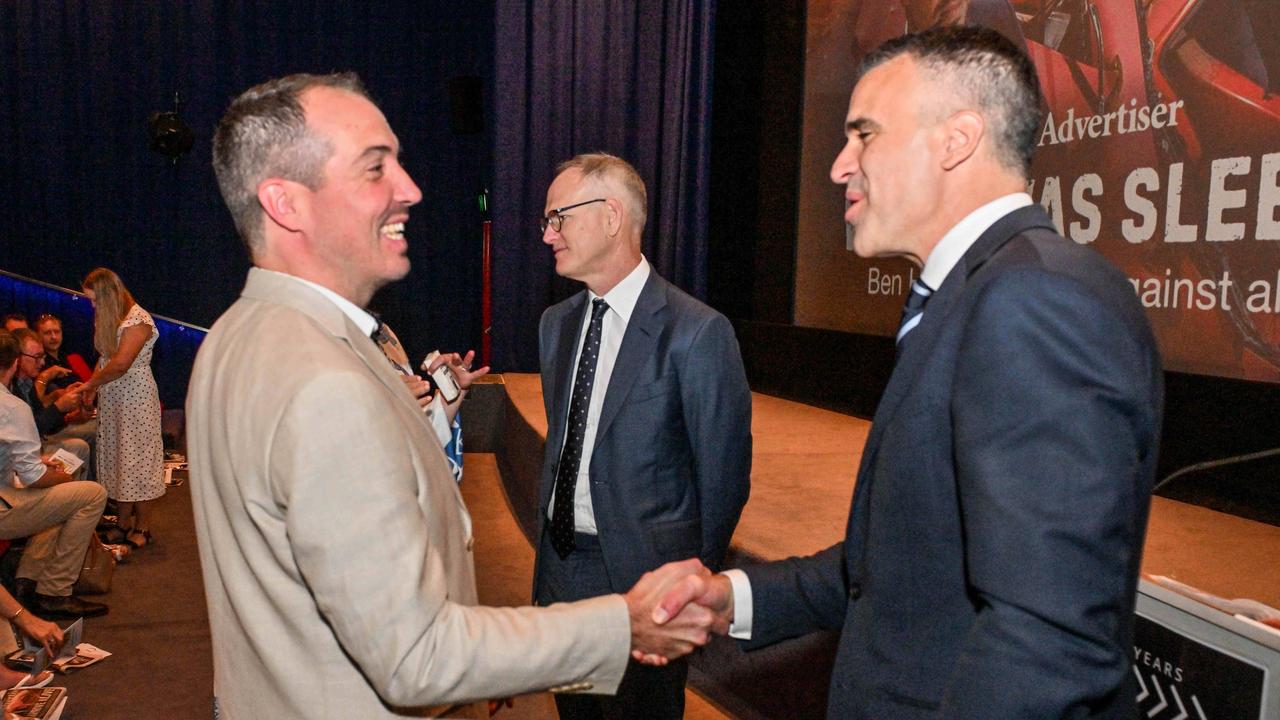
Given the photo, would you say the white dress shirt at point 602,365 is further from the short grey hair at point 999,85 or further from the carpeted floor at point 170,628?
the short grey hair at point 999,85

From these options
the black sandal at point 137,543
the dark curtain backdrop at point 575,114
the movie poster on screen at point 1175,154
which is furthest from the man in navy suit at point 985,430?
the dark curtain backdrop at point 575,114

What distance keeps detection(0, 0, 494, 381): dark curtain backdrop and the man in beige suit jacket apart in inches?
313

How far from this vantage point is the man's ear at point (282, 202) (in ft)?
4.06

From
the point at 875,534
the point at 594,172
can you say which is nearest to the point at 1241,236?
the point at 594,172

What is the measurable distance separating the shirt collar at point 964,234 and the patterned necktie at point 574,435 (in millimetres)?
1344

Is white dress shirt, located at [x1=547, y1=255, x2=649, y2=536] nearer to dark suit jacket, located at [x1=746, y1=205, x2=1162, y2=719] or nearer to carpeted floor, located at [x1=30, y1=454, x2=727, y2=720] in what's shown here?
carpeted floor, located at [x1=30, y1=454, x2=727, y2=720]

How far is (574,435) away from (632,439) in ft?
0.71

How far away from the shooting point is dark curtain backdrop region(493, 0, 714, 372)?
7.70 meters

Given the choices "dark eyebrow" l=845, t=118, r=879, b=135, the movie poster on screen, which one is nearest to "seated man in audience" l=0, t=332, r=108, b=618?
"dark eyebrow" l=845, t=118, r=879, b=135

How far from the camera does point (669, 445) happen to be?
2.29 m

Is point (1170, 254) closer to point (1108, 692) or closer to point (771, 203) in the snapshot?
point (1108, 692)

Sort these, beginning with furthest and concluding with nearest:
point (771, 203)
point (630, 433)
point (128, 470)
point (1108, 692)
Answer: point (771, 203) < point (128, 470) < point (630, 433) < point (1108, 692)

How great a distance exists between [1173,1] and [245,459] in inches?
152

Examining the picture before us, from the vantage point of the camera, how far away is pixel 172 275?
29.8 ft
